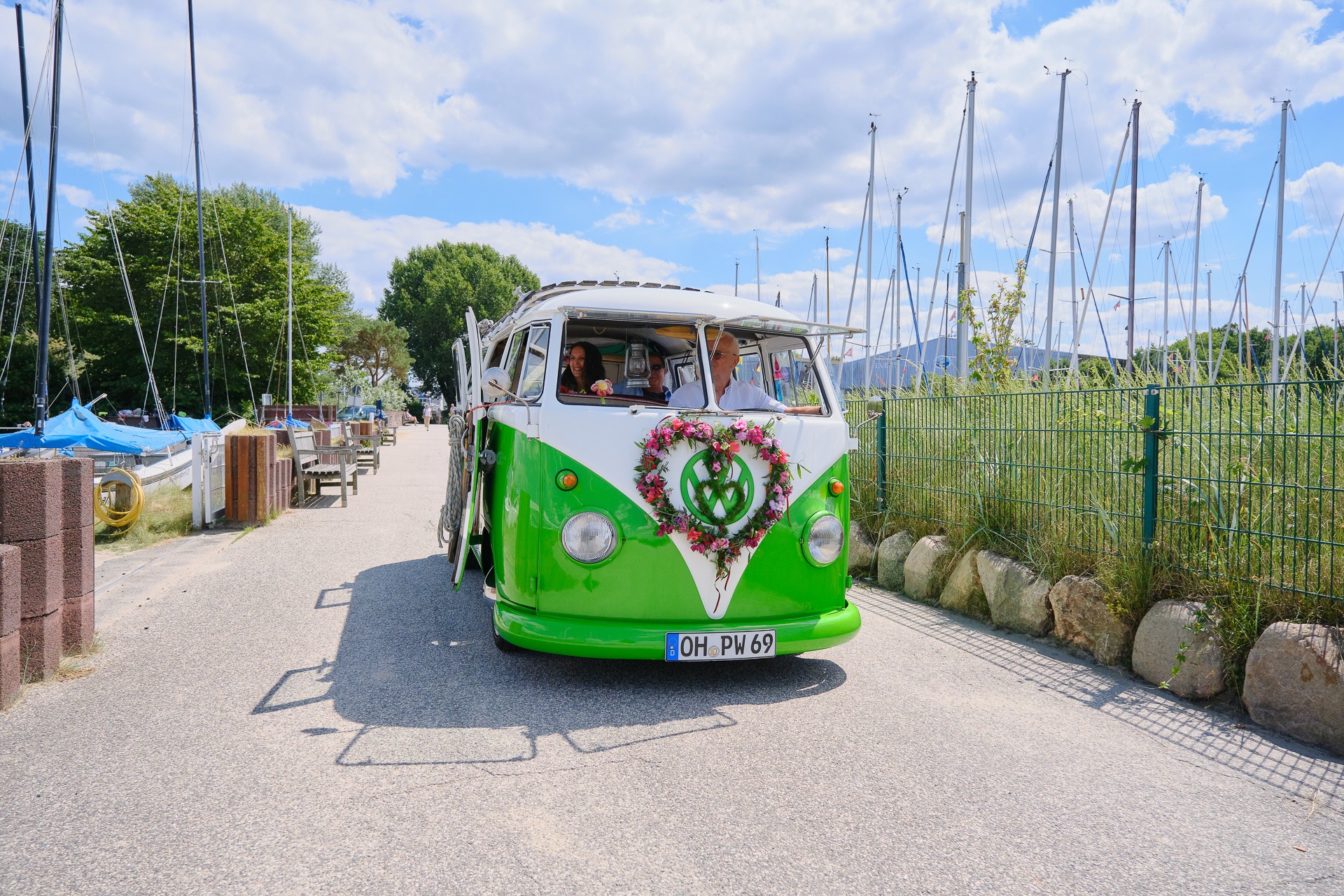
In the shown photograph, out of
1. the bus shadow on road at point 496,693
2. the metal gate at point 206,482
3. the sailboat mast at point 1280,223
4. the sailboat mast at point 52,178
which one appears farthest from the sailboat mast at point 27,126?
the sailboat mast at point 1280,223

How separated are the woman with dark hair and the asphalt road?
1753 millimetres

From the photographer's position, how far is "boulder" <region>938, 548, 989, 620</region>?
22.3 ft

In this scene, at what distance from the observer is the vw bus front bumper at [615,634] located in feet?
15.2

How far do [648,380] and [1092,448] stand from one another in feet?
10.9

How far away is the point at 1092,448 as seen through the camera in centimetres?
630

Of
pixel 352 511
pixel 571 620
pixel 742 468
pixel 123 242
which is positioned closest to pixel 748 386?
pixel 742 468

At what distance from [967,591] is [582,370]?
368cm

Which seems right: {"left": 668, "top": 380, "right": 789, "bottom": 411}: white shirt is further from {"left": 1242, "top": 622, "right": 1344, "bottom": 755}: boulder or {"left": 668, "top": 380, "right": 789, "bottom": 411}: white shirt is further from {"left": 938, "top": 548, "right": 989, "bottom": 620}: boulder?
{"left": 1242, "top": 622, "right": 1344, "bottom": 755}: boulder

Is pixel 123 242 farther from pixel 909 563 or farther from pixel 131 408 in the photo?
pixel 909 563

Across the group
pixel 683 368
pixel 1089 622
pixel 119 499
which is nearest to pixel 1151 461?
pixel 1089 622

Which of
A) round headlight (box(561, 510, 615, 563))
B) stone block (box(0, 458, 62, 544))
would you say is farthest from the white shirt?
stone block (box(0, 458, 62, 544))

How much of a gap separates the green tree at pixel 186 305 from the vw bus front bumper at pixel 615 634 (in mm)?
31922

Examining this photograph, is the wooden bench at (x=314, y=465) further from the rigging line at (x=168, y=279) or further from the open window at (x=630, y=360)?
the rigging line at (x=168, y=279)

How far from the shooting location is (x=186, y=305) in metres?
33.6
